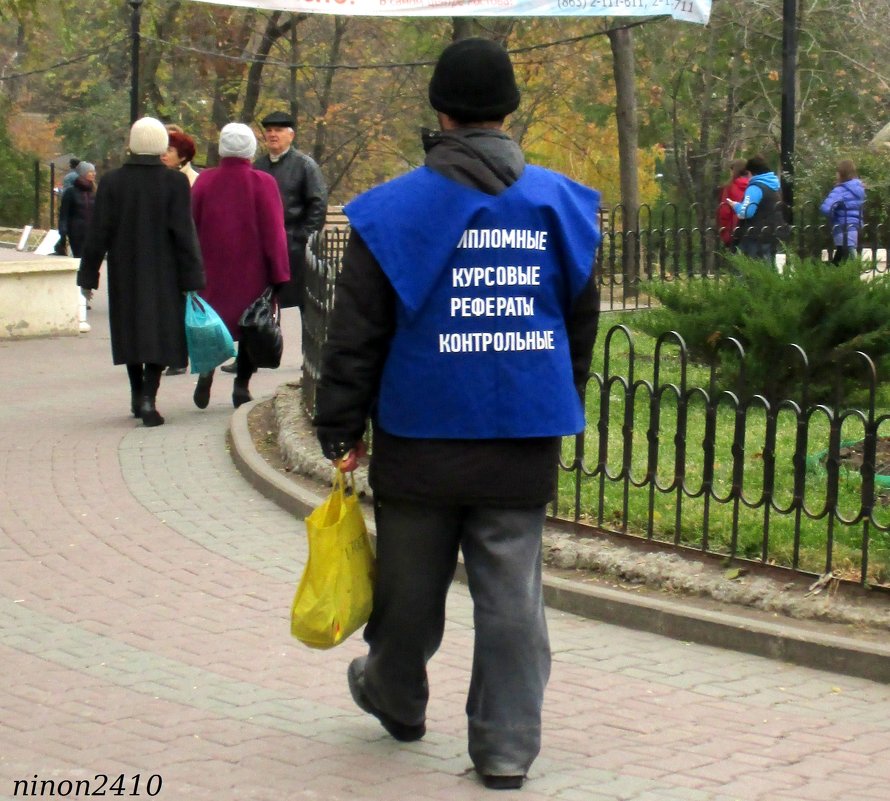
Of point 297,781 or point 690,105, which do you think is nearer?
point 297,781

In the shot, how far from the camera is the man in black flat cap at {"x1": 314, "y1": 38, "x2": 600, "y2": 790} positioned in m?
3.88

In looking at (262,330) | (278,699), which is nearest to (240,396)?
(262,330)

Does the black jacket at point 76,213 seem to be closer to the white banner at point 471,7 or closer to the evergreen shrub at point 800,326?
the white banner at point 471,7

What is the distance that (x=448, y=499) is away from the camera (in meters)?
3.95

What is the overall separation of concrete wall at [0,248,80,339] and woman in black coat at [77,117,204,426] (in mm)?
5381

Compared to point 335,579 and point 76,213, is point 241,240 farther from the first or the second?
point 76,213

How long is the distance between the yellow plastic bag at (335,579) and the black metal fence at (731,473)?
204 cm

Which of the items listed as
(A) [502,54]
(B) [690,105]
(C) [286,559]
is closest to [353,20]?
(B) [690,105]

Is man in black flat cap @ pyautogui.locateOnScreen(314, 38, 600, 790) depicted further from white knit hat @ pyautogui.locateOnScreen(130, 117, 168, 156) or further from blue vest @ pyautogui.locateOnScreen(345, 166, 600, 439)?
white knit hat @ pyautogui.locateOnScreen(130, 117, 168, 156)

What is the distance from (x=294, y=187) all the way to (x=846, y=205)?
266 inches

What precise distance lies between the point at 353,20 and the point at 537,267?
104 feet

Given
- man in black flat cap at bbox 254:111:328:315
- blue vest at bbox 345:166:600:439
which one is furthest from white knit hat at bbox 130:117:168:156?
blue vest at bbox 345:166:600:439

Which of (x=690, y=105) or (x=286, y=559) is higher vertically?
(x=690, y=105)

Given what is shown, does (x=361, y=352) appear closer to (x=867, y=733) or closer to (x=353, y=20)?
(x=867, y=733)
